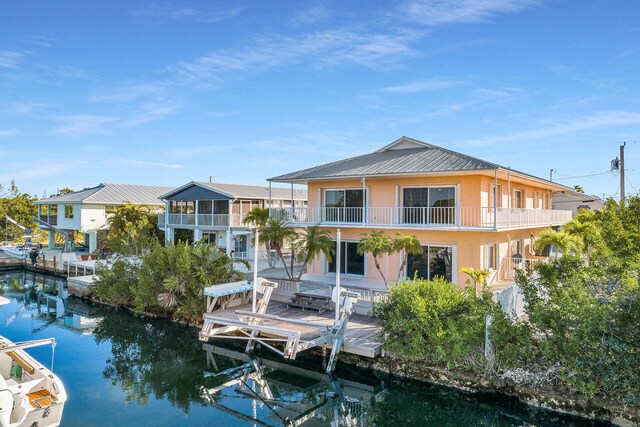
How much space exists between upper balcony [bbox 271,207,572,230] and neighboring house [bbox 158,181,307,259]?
9.12 metres

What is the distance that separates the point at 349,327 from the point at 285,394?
137 inches

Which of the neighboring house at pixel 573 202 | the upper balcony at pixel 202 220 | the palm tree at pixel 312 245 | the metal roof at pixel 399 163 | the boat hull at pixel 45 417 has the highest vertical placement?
the metal roof at pixel 399 163

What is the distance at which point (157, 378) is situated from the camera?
13.3 metres

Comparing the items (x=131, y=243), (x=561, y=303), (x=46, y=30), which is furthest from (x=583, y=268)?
(x=131, y=243)

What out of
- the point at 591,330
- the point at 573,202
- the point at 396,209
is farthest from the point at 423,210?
the point at 573,202

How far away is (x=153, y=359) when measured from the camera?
14.9 meters

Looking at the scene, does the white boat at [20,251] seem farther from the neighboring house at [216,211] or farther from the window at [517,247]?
the window at [517,247]

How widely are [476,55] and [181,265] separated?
16.8 meters

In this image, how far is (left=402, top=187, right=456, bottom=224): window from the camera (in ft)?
60.6

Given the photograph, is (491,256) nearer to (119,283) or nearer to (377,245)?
(377,245)

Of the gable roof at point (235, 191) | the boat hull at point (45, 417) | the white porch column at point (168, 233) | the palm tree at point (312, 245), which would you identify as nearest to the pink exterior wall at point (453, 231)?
the palm tree at point (312, 245)

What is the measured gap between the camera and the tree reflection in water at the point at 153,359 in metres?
12.2

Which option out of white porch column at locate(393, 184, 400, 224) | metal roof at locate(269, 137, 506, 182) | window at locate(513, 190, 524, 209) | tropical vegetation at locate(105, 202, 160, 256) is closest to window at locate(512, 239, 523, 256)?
window at locate(513, 190, 524, 209)

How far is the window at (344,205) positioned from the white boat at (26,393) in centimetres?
1341
